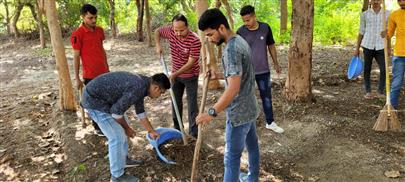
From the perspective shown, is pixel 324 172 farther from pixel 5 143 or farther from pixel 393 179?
pixel 5 143

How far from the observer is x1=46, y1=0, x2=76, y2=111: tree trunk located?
546 centimetres

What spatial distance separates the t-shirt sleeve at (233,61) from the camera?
8.66 feet

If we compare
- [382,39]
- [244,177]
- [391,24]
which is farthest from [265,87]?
[382,39]

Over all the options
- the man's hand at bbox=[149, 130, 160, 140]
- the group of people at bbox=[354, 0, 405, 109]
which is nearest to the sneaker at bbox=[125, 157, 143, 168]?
the man's hand at bbox=[149, 130, 160, 140]

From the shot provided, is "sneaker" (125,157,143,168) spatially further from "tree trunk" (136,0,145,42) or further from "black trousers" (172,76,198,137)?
"tree trunk" (136,0,145,42)

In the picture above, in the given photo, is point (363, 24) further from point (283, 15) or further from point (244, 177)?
point (283, 15)

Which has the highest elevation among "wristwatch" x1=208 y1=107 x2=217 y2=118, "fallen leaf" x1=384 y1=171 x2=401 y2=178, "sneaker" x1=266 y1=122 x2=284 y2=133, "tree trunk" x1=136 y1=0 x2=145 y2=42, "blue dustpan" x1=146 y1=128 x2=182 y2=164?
"tree trunk" x1=136 y1=0 x2=145 y2=42

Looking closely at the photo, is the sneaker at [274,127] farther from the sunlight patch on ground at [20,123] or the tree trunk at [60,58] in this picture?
the sunlight patch on ground at [20,123]

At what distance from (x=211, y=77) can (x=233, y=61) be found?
60 centimetres

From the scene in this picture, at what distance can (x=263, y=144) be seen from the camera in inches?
179

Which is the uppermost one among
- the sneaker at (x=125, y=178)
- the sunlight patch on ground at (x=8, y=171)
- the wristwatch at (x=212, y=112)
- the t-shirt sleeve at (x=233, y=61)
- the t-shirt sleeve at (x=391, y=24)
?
the t-shirt sleeve at (x=391, y=24)

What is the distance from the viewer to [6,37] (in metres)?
18.3

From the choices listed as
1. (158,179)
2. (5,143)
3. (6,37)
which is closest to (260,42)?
(158,179)

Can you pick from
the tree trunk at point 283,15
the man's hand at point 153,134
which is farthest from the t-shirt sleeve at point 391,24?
the tree trunk at point 283,15
